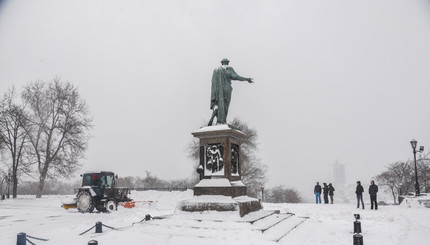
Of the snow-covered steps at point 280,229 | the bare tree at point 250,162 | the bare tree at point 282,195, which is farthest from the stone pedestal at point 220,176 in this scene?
the bare tree at point 282,195

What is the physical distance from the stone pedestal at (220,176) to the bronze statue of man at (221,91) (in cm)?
66

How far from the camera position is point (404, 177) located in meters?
41.7

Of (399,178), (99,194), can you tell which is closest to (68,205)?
(99,194)

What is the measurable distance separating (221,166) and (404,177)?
42188 mm

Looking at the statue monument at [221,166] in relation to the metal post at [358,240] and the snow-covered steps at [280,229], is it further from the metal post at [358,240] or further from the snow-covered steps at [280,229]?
the metal post at [358,240]

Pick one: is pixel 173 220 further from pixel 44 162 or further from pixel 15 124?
pixel 15 124

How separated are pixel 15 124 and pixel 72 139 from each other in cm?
578

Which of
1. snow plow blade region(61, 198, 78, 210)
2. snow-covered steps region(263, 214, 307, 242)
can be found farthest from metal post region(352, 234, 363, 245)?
snow plow blade region(61, 198, 78, 210)

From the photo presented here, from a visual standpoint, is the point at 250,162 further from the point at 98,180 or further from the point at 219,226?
the point at 219,226

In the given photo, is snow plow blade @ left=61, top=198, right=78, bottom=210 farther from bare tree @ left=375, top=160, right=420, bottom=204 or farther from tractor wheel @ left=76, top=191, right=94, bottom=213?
bare tree @ left=375, top=160, right=420, bottom=204

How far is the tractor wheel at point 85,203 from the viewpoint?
54.6 ft

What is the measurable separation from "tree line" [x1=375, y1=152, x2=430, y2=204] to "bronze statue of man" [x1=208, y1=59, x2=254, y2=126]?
3534cm

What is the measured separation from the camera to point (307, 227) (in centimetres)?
910

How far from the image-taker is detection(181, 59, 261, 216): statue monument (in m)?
8.48
